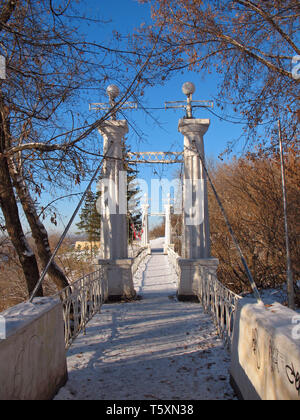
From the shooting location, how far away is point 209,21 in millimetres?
5582

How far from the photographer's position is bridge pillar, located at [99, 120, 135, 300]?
6934 mm

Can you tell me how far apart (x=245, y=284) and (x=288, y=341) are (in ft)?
25.7

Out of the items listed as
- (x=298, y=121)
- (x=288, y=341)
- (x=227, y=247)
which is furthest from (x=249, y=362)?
(x=227, y=247)

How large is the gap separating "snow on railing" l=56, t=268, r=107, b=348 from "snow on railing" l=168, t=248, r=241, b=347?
2.05m

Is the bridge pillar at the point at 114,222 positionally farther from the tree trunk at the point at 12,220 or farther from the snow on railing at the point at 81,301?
the tree trunk at the point at 12,220

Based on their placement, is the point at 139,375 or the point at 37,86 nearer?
the point at 139,375

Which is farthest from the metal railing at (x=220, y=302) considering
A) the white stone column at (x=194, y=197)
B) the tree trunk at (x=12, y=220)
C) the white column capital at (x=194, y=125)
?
the white column capital at (x=194, y=125)

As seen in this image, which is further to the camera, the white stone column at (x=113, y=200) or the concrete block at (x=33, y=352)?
the white stone column at (x=113, y=200)

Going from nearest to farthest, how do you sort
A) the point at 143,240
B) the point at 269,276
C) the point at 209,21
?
the point at 209,21
the point at 269,276
the point at 143,240

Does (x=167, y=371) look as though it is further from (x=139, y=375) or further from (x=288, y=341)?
(x=288, y=341)

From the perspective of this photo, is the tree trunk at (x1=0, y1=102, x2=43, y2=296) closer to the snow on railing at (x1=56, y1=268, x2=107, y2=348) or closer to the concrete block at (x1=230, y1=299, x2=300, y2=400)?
the snow on railing at (x1=56, y1=268, x2=107, y2=348)

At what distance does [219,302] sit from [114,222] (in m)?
2.95

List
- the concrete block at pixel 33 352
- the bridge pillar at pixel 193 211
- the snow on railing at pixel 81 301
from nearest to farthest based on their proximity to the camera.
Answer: the concrete block at pixel 33 352
the snow on railing at pixel 81 301
the bridge pillar at pixel 193 211

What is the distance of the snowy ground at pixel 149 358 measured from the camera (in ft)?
9.57
